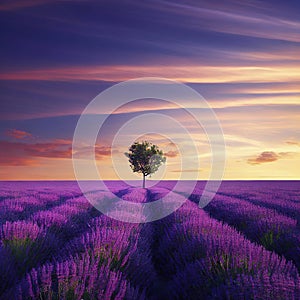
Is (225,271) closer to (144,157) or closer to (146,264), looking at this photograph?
(146,264)

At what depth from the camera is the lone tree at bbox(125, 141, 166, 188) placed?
37562mm

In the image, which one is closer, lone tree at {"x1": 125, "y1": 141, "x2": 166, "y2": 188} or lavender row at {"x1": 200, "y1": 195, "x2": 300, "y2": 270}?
lavender row at {"x1": 200, "y1": 195, "x2": 300, "y2": 270}

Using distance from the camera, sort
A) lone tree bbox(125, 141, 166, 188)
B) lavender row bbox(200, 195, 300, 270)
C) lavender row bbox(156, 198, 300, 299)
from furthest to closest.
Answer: lone tree bbox(125, 141, 166, 188), lavender row bbox(200, 195, 300, 270), lavender row bbox(156, 198, 300, 299)

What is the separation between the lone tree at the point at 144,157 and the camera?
37.6m

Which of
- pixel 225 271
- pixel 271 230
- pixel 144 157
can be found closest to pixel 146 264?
pixel 225 271

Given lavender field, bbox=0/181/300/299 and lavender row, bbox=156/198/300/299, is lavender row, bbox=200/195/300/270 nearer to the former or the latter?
lavender field, bbox=0/181/300/299

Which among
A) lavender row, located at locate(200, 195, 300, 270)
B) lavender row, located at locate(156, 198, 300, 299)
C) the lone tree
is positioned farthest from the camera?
the lone tree

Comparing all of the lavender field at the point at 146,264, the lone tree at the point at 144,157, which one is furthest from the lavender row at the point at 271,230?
the lone tree at the point at 144,157

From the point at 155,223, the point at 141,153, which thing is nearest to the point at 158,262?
the point at 155,223

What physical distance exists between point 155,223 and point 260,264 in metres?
6.19

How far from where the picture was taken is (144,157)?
37.5m

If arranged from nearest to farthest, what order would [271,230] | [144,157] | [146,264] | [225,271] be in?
[225,271], [146,264], [271,230], [144,157]

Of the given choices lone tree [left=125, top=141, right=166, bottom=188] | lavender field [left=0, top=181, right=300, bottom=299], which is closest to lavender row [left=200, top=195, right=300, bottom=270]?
lavender field [left=0, top=181, right=300, bottom=299]

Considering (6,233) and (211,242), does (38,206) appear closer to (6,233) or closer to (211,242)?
(6,233)
